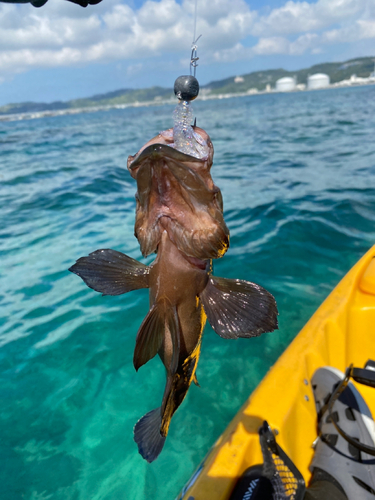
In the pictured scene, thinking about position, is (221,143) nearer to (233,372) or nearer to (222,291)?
(233,372)

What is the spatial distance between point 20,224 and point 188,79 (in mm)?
10052

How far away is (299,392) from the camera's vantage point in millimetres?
3344

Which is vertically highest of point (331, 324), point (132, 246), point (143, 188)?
point (143, 188)

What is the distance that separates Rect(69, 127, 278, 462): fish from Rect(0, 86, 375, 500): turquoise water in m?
2.87

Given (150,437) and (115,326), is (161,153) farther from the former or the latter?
(115,326)

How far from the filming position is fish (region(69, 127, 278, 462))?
1.44 m

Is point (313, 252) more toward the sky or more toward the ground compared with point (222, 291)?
more toward the ground

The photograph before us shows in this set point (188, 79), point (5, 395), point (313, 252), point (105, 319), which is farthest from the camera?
point (313, 252)

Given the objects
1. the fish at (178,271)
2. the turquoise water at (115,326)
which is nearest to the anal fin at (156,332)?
the fish at (178,271)

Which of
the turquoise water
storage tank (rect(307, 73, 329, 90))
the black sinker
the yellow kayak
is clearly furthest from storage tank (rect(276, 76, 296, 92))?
the black sinker

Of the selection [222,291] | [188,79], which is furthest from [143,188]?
[222,291]

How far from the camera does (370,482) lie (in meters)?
2.74

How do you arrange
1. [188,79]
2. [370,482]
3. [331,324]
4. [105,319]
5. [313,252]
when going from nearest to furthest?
[188,79] → [370,482] → [331,324] → [105,319] → [313,252]

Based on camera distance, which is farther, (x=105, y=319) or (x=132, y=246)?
(x=132, y=246)
